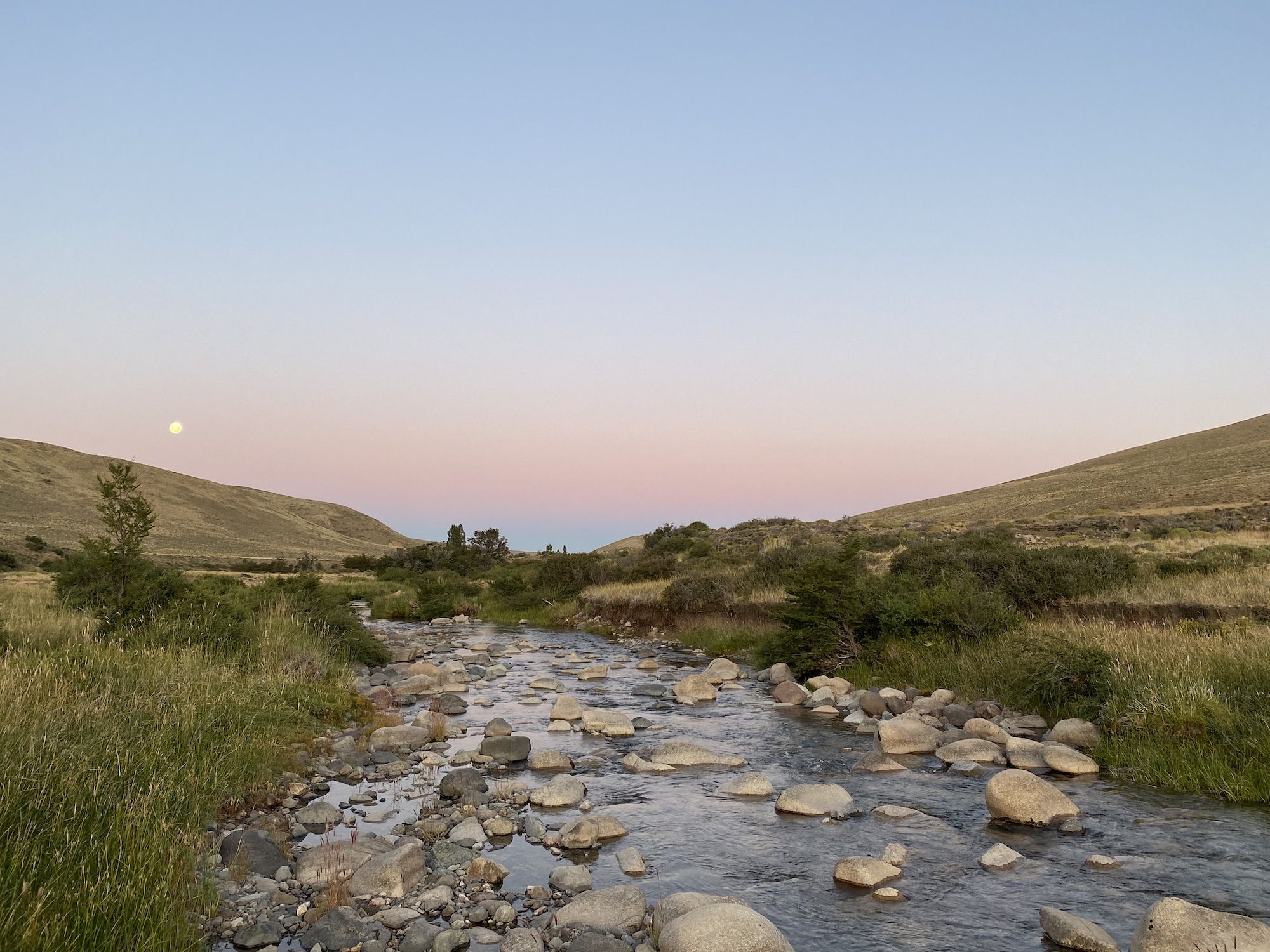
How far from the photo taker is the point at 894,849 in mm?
8211

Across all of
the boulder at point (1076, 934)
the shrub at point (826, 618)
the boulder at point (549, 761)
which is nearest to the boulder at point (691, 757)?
the boulder at point (549, 761)

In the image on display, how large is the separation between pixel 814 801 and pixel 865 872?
227 centimetres

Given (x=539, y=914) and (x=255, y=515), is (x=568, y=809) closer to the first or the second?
(x=539, y=914)

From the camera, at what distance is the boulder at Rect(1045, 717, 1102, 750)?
38.8ft

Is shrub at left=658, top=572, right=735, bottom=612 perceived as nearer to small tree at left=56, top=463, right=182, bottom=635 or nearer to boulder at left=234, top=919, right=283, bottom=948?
small tree at left=56, top=463, right=182, bottom=635

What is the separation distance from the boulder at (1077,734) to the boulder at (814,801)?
165 inches

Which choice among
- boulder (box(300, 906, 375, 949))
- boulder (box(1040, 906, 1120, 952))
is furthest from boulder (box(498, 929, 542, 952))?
boulder (box(1040, 906, 1120, 952))

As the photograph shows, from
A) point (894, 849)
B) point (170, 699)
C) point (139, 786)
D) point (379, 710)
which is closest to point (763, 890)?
point (894, 849)

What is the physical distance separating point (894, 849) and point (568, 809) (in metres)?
4.03

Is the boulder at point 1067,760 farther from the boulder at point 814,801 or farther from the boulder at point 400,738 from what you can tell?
the boulder at point 400,738

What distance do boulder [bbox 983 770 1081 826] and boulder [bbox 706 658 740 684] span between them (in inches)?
405

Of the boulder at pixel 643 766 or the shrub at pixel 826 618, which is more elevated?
the shrub at pixel 826 618

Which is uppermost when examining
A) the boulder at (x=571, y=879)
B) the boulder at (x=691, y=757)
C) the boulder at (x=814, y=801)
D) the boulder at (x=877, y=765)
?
the boulder at (x=571, y=879)

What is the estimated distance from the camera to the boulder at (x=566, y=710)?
1585 cm
